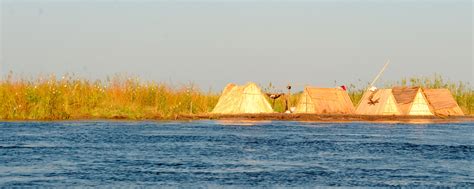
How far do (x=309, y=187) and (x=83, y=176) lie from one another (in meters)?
4.95

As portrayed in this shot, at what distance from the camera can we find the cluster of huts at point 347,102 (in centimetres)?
4756

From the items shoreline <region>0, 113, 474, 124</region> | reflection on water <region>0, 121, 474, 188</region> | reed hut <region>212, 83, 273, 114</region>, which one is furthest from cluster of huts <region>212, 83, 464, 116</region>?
reflection on water <region>0, 121, 474, 188</region>

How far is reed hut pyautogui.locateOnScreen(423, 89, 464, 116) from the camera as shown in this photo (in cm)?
4853

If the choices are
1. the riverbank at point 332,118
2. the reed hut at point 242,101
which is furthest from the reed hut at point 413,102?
the reed hut at point 242,101

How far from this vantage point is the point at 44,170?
776 inches

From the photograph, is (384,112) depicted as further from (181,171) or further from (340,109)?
(181,171)

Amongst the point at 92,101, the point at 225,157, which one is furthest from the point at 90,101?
the point at 225,157

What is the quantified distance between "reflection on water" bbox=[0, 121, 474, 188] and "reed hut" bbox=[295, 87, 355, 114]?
11.4 meters

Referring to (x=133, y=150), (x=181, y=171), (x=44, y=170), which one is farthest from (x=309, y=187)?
(x=133, y=150)

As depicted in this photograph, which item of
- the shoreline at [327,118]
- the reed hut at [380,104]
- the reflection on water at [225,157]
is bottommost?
the reflection on water at [225,157]

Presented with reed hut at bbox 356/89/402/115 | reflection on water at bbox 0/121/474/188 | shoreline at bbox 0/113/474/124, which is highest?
reed hut at bbox 356/89/402/115

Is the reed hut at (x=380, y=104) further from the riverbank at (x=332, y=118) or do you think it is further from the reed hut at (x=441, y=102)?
the reed hut at (x=441, y=102)

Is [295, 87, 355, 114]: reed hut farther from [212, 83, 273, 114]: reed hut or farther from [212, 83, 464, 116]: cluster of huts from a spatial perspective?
[212, 83, 273, 114]: reed hut

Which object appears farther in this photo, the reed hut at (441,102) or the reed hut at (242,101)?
the reed hut at (441,102)
